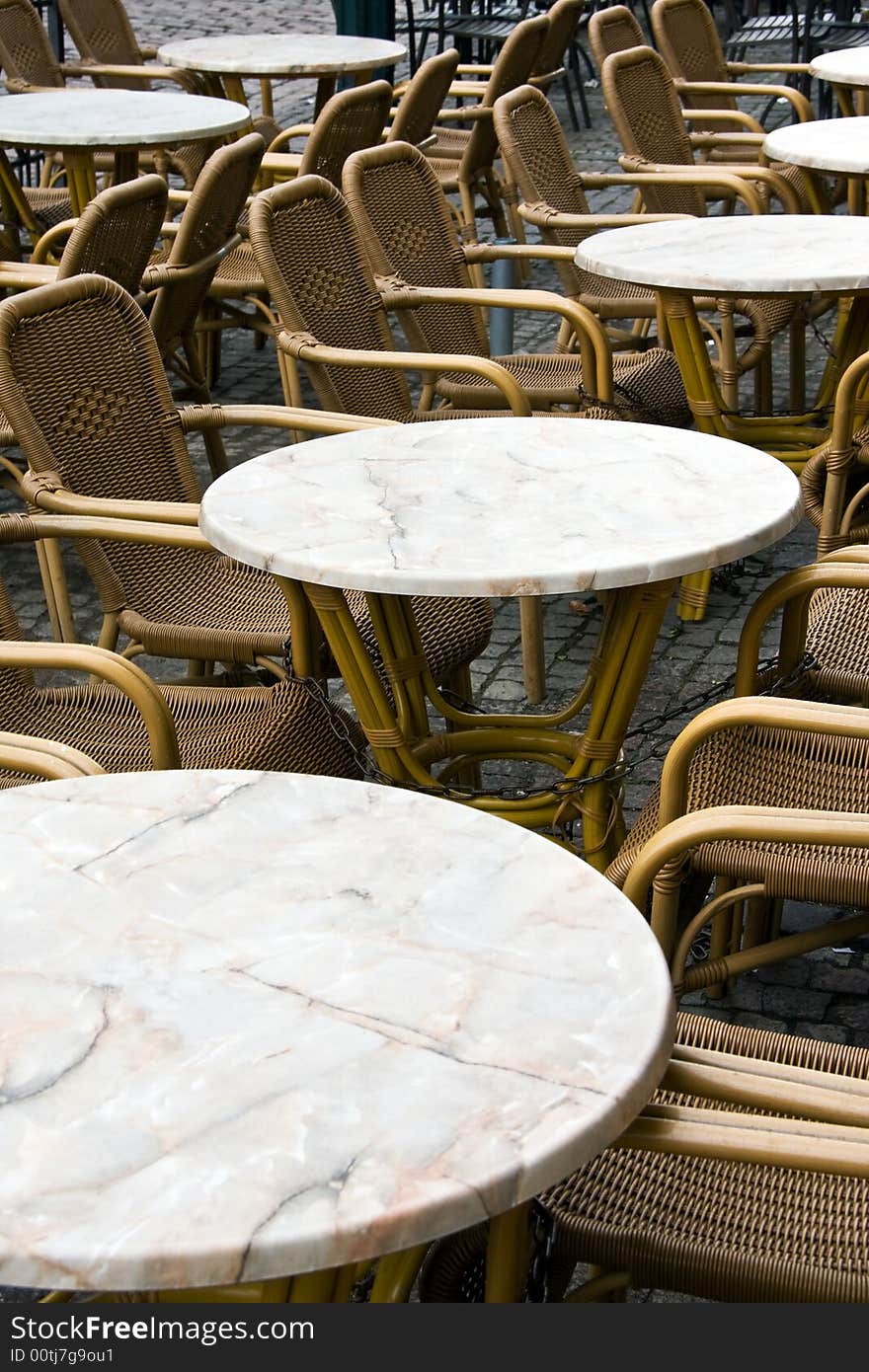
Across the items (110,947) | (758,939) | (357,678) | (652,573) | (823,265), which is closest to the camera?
(110,947)

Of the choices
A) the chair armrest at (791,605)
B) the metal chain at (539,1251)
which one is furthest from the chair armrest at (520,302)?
the metal chain at (539,1251)

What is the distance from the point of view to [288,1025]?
1353 millimetres

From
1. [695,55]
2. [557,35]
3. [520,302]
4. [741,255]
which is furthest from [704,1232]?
[557,35]

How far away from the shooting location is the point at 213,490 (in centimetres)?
268

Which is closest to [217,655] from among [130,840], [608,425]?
[608,425]

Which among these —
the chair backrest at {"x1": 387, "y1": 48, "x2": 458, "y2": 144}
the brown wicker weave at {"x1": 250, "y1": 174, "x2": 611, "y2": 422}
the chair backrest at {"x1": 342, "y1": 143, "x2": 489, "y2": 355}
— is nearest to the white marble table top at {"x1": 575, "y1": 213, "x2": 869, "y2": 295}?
the brown wicker weave at {"x1": 250, "y1": 174, "x2": 611, "y2": 422}

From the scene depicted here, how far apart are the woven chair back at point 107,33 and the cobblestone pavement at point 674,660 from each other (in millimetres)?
1717

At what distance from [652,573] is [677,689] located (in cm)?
187

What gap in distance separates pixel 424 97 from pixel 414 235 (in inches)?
81.2

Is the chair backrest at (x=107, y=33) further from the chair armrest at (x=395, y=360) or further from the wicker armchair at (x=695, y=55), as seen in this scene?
the chair armrest at (x=395, y=360)

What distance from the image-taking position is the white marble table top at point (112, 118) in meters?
5.64

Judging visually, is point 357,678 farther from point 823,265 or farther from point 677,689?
point 823,265

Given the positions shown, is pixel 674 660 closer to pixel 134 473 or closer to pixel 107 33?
pixel 134 473

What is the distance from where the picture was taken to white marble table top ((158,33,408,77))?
24.1 feet
